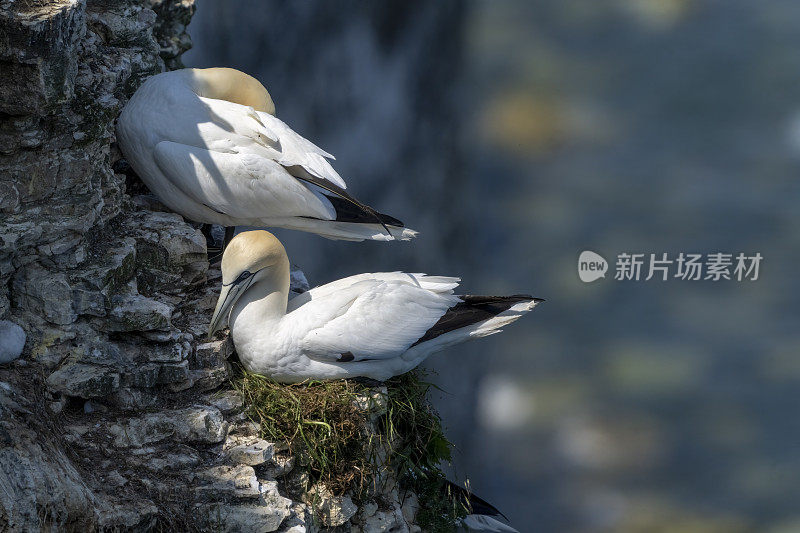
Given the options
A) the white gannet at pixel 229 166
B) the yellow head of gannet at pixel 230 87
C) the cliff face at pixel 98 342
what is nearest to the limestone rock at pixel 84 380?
the cliff face at pixel 98 342

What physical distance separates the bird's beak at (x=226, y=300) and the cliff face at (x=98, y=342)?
0.29 feet

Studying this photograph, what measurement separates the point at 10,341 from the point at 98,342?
1.20 feet

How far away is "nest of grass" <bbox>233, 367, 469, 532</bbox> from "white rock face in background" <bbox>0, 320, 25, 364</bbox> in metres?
0.93

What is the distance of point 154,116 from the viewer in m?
4.43

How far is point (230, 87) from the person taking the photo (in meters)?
4.88

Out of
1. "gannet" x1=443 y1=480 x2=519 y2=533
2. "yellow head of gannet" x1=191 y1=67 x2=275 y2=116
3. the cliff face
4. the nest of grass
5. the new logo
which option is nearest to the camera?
the cliff face

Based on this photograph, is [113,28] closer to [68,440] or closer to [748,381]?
[68,440]

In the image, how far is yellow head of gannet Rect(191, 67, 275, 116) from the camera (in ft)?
15.7

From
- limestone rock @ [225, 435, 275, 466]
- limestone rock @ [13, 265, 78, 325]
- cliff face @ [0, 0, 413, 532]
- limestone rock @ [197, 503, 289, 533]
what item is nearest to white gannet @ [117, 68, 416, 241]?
cliff face @ [0, 0, 413, 532]

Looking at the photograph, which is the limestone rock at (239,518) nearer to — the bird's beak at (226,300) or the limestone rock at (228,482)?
the limestone rock at (228,482)

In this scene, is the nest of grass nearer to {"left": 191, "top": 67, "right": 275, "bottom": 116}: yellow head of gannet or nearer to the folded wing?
the folded wing

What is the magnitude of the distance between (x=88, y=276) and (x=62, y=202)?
1.04ft

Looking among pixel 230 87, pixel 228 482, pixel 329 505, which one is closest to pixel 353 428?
pixel 329 505

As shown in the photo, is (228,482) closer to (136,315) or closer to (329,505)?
(329,505)
